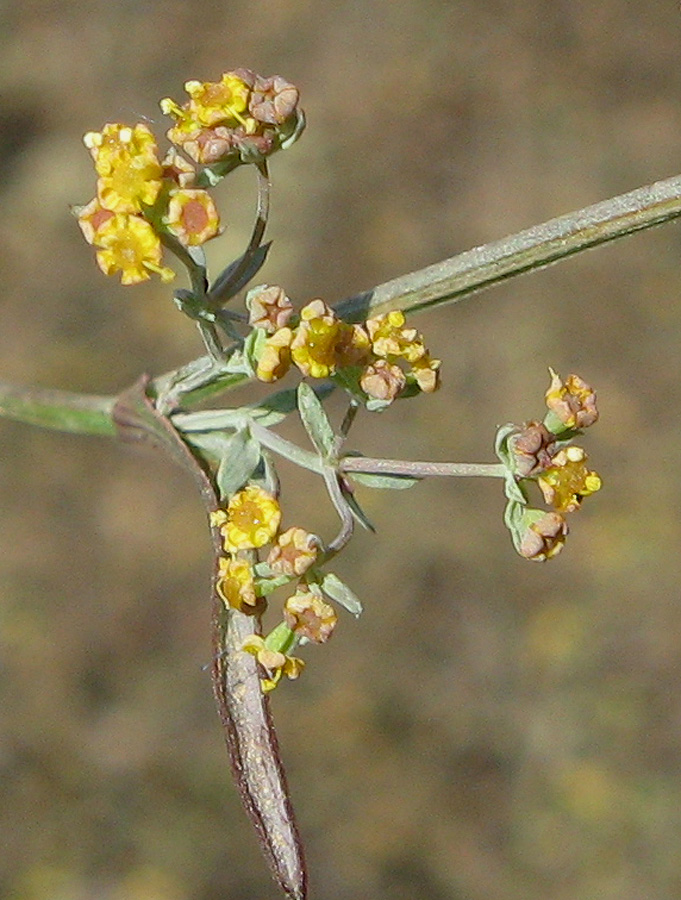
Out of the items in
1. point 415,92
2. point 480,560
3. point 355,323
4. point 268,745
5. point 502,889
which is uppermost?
point 415,92

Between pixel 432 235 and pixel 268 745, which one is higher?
pixel 432 235

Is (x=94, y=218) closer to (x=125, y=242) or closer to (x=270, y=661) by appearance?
(x=125, y=242)

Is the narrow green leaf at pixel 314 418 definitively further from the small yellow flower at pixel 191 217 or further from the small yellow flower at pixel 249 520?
the small yellow flower at pixel 191 217

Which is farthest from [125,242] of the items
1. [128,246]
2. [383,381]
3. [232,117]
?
[383,381]

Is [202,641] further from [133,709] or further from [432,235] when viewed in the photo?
[432,235]

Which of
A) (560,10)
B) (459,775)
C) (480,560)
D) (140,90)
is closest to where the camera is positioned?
(459,775)

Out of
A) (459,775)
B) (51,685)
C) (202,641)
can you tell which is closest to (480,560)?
(459,775)

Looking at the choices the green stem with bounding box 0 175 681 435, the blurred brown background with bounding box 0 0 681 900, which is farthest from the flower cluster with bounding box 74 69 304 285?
the blurred brown background with bounding box 0 0 681 900
